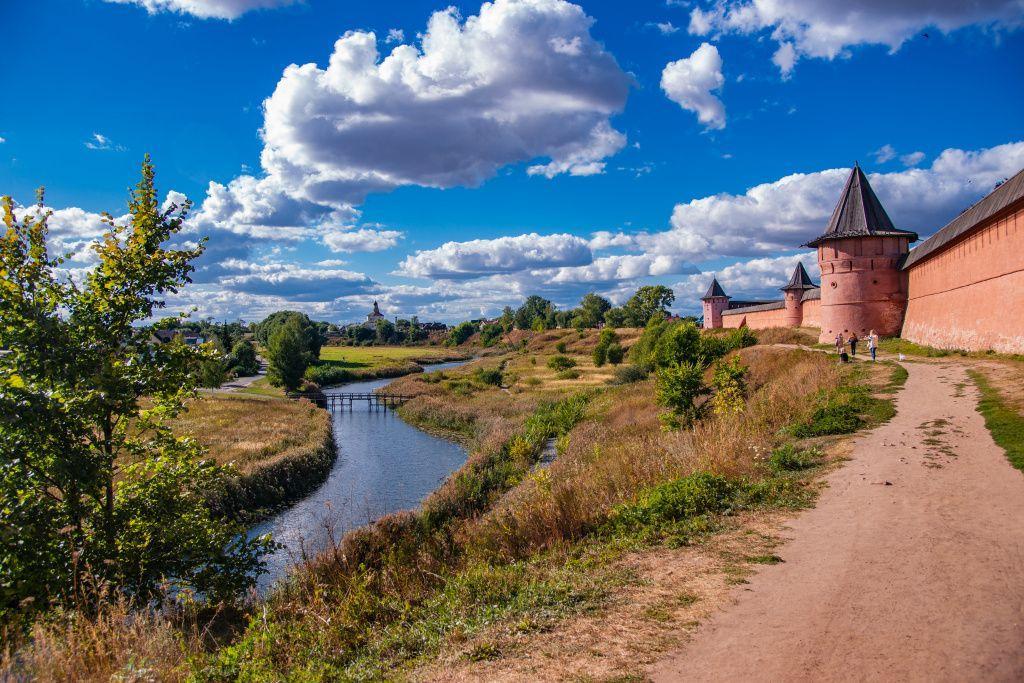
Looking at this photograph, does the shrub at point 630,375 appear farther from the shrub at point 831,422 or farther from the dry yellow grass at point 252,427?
the shrub at point 831,422

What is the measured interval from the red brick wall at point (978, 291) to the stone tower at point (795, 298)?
1321 cm

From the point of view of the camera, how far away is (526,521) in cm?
696

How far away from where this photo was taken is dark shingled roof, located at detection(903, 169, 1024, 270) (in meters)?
15.8

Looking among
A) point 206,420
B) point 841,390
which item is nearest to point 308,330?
point 206,420

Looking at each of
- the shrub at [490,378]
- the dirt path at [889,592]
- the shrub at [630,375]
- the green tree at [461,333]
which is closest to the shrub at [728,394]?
the dirt path at [889,592]

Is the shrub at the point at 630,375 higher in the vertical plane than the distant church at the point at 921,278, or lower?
lower

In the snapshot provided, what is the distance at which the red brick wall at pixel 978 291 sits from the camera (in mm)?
15320

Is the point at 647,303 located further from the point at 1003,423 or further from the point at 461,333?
the point at 1003,423

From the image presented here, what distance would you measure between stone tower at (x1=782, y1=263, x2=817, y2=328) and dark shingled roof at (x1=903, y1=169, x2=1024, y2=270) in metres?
11.5

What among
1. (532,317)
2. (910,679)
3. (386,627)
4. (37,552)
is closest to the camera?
(910,679)

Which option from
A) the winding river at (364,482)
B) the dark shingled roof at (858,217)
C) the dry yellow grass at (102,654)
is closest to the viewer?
the dry yellow grass at (102,654)

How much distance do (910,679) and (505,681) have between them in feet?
7.21

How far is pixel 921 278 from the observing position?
929 inches

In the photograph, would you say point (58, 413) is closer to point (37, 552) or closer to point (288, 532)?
point (37, 552)
